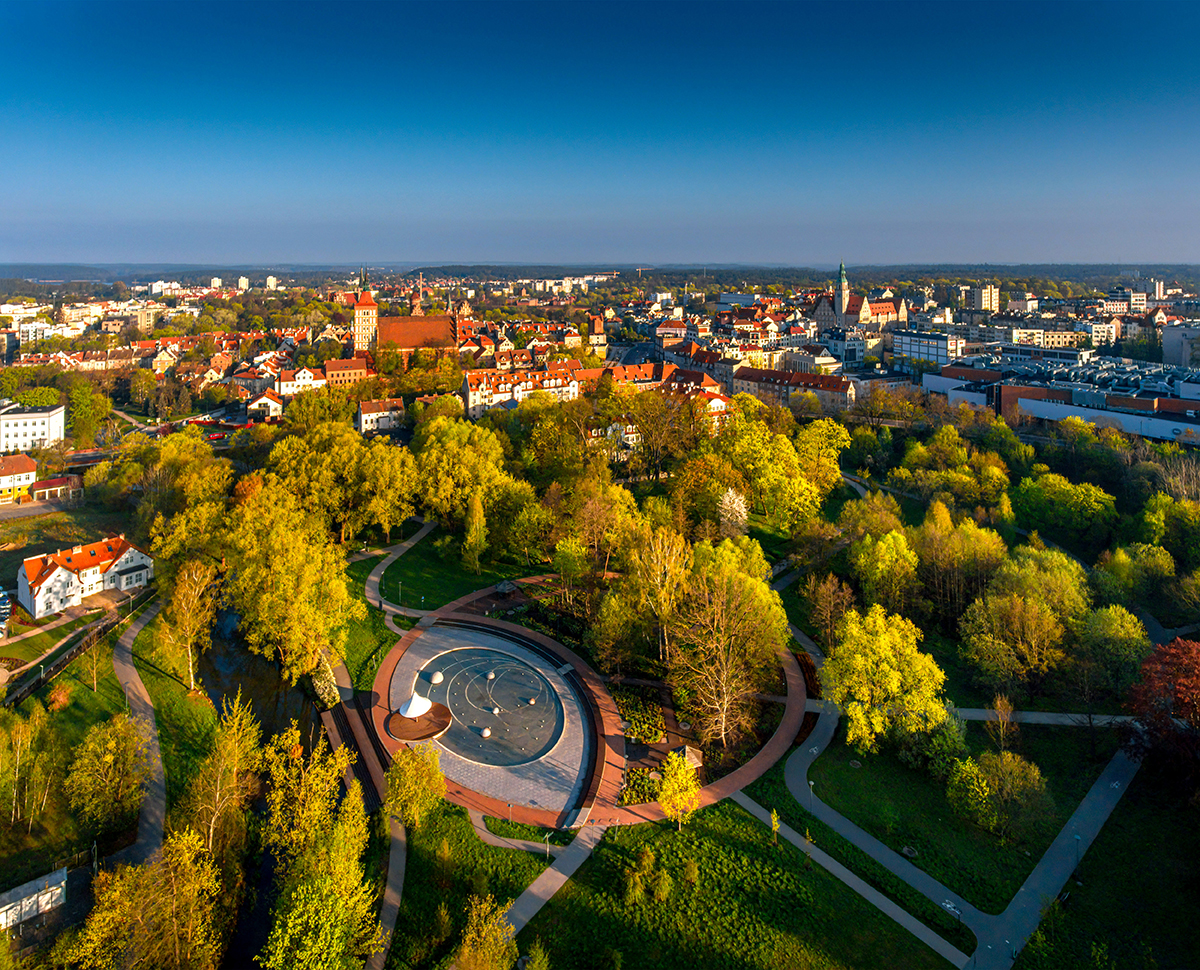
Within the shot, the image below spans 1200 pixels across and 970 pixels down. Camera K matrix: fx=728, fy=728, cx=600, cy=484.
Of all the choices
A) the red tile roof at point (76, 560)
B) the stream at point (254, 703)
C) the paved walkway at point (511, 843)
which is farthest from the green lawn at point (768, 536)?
the red tile roof at point (76, 560)

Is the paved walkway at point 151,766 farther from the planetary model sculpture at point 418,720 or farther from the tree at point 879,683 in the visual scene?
the tree at point 879,683

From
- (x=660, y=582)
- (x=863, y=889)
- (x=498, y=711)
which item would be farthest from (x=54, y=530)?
(x=863, y=889)

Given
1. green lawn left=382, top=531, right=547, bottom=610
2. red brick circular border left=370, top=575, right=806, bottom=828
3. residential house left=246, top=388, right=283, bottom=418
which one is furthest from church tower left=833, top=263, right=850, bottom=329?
red brick circular border left=370, top=575, right=806, bottom=828

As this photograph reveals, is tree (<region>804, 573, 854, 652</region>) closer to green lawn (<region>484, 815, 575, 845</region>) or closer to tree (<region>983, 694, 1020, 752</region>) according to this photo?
tree (<region>983, 694, 1020, 752</region>)

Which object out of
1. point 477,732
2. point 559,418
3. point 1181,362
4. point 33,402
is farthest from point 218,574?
point 1181,362

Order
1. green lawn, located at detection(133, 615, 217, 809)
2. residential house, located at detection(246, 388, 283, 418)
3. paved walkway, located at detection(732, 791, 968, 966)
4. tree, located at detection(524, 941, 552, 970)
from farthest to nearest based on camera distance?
residential house, located at detection(246, 388, 283, 418), green lawn, located at detection(133, 615, 217, 809), paved walkway, located at detection(732, 791, 968, 966), tree, located at detection(524, 941, 552, 970)

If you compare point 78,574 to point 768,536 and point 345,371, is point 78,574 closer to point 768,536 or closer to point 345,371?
point 768,536
